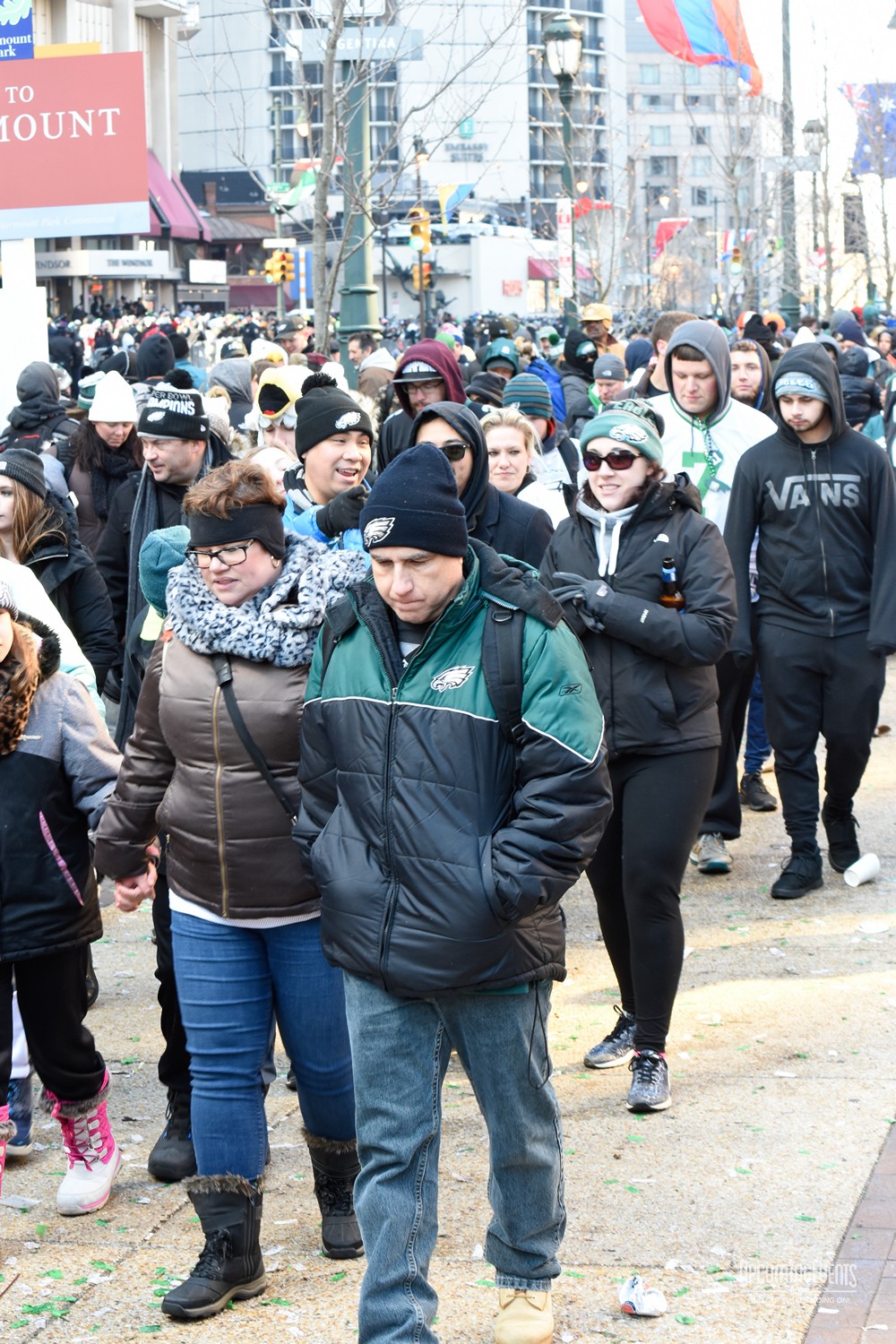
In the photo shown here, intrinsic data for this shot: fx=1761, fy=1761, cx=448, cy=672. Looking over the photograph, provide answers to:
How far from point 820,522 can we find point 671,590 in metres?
2.17

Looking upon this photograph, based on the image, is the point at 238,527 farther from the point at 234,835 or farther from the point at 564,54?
the point at 564,54

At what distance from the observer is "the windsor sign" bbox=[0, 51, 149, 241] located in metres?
17.7

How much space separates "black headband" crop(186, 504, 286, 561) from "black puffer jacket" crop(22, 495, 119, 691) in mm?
2298

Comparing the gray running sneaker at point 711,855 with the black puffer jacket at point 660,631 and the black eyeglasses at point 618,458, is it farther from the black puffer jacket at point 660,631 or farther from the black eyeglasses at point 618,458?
the black eyeglasses at point 618,458

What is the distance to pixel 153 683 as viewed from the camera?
4344 millimetres

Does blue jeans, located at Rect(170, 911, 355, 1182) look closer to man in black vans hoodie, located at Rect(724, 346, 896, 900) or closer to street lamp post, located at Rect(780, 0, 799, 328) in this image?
man in black vans hoodie, located at Rect(724, 346, 896, 900)

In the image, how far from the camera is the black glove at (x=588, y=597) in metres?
5.35

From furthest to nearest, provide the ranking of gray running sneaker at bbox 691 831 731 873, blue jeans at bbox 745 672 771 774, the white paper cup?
blue jeans at bbox 745 672 771 774 < gray running sneaker at bbox 691 831 731 873 < the white paper cup

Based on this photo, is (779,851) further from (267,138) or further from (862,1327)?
(267,138)

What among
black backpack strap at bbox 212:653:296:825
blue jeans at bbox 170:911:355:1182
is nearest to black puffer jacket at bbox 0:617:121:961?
blue jeans at bbox 170:911:355:1182

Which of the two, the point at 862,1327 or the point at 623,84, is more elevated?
the point at 623,84

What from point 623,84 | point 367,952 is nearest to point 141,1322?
point 367,952

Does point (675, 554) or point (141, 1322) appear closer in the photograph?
point (141, 1322)

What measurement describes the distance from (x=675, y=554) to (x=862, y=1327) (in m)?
2.39
